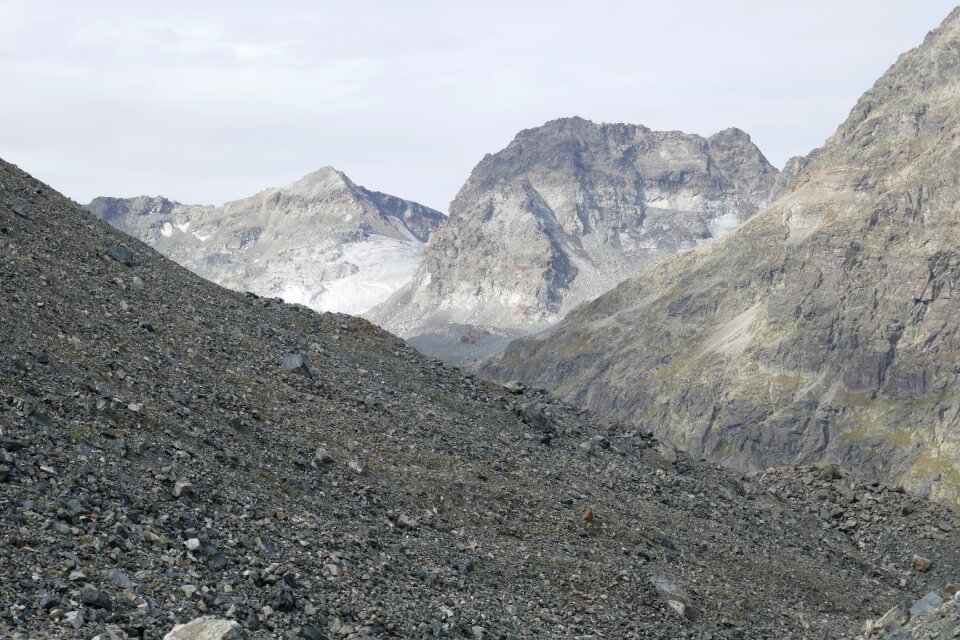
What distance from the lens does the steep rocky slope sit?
20859 millimetres

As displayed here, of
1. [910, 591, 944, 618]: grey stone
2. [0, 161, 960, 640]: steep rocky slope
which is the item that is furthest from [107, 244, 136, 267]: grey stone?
[910, 591, 944, 618]: grey stone

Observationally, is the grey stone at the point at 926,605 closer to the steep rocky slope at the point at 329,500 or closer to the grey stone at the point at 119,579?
the steep rocky slope at the point at 329,500

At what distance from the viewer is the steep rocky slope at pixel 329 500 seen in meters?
20.9

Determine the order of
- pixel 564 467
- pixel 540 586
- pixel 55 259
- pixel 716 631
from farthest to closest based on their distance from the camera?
pixel 564 467 → pixel 55 259 → pixel 716 631 → pixel 540 586

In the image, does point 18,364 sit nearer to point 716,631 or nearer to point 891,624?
point 716,631

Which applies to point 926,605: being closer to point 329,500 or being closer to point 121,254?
point 329,500

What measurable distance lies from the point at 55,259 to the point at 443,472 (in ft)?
49.6

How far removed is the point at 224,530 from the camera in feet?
76.1

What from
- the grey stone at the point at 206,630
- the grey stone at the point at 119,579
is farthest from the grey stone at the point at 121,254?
the grey stone at the point at 206,630

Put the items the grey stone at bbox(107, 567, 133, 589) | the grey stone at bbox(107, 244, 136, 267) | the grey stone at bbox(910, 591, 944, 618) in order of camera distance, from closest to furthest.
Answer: the grey stone at bbox(107, 567, 133, 589) < the grey stone at bbox(910, 591, 944, 618) < the grey stone at bbox(107, 244, 136, 267)

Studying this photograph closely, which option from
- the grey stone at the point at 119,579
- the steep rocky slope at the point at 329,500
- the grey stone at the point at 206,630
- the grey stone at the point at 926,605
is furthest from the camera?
the grey stone at the point at 926,605

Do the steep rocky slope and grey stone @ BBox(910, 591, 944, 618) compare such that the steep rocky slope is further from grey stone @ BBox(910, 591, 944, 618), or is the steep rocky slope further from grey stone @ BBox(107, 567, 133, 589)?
grey stone @ BBox(910, 591, 944, 618)

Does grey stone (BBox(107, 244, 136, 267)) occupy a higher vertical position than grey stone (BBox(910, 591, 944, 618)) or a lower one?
higher

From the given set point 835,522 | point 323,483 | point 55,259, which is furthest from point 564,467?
point 55,259
